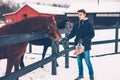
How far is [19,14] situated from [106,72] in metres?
38.7

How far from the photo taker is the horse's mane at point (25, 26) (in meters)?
5.23

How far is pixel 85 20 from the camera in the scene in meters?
5.80

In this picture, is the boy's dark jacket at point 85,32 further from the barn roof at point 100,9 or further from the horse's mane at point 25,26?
the barn roof at point 100,9

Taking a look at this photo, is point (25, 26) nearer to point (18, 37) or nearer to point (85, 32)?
point (18, 37)

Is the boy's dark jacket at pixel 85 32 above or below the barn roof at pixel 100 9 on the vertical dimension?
above

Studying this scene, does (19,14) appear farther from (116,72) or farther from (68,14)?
(116,72)

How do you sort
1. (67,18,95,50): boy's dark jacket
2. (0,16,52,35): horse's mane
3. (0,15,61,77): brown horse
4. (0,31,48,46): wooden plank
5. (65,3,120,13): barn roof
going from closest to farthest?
(0,31,48,46): wooden plank
(0,15,61,77): brown horse
(0,16,52,35): horse's mane
(67,18,95,50): boy's dark jacket
(65,3,120,13): barn roof

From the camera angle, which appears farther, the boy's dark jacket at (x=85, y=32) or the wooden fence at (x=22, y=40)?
the boy's dark jacket at (x=85, y=32)

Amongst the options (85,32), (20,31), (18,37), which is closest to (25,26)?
(20,31)

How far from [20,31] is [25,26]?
0.18 m

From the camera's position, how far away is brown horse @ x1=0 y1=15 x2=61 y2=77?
16.5 feet

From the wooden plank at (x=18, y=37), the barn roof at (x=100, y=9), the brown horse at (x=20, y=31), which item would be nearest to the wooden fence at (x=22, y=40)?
the wooden plank at (x=18, y=37)

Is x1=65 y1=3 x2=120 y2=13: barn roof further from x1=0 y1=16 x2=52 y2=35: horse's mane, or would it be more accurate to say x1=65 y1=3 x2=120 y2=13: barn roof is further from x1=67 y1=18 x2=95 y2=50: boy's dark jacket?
x1=0 y1=16 x2=52 y2=35: horse's mane

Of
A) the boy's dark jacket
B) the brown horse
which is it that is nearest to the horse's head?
the brown horse
